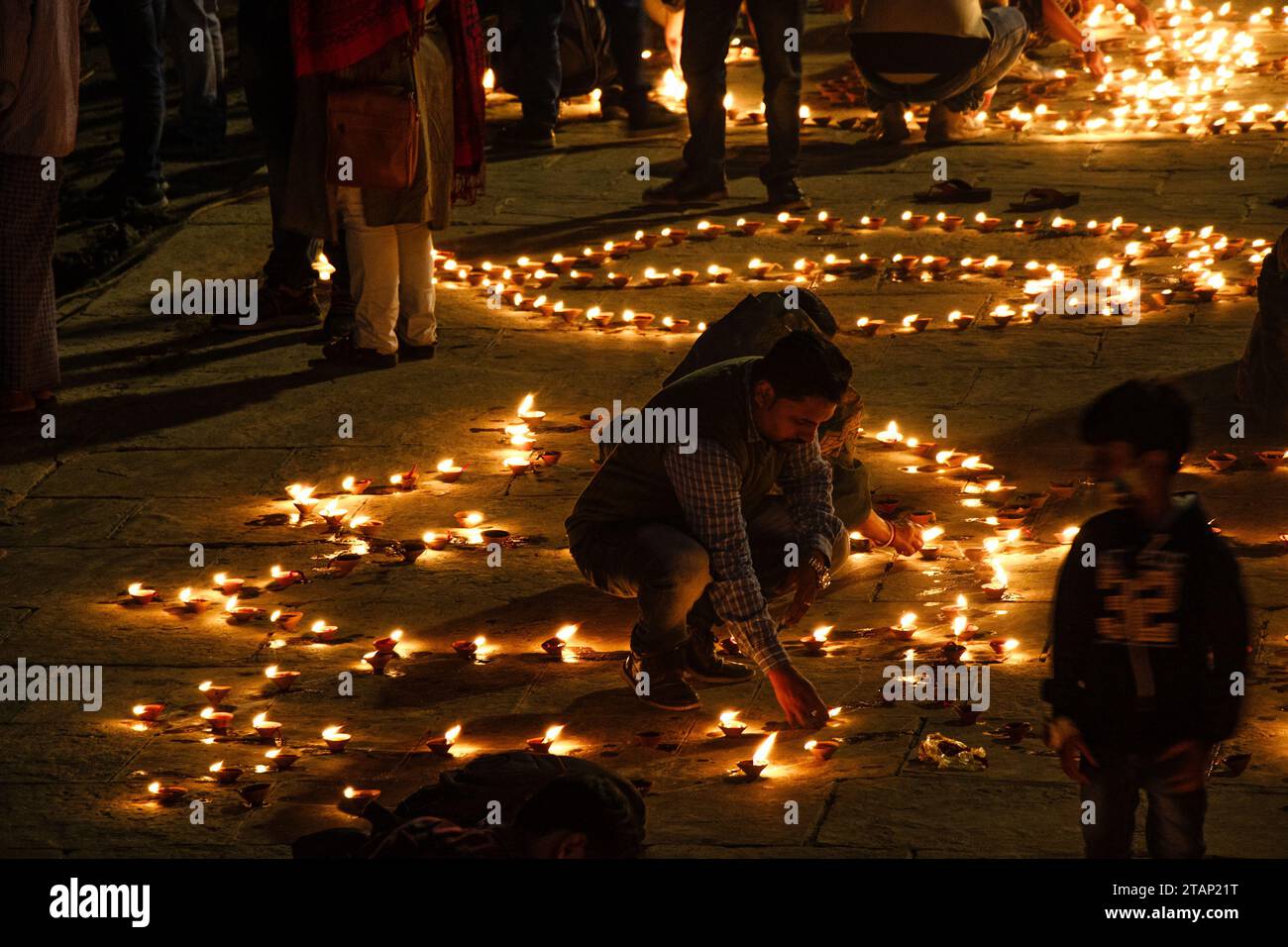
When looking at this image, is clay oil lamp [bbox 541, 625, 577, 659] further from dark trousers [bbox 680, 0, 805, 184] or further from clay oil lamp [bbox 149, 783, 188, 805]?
dark trousers [bbox 680, 0, 805, 184]

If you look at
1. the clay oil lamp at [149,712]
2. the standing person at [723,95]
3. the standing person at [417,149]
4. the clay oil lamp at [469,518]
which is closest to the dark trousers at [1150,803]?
the clay oil lamp at [149,712]

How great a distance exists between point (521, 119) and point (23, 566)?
6.22 metres

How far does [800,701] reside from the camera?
532cm

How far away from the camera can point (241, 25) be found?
9055 mm

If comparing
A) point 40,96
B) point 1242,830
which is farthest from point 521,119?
point 1242,830

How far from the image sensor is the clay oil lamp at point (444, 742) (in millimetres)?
5504

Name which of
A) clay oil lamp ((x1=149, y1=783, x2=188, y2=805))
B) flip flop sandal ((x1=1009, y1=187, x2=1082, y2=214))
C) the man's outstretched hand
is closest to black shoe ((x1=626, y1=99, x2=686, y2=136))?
flip flop sandal ((x1=1009, y1=187, x2=1082, y2=214))

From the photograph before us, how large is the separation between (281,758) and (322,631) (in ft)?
3.10

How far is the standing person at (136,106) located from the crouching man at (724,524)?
19.9ft

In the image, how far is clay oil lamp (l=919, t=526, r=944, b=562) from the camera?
22.2 feet

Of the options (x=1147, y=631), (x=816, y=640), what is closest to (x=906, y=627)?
(x=816, y=640)

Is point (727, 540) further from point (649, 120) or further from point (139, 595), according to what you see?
point (649, 120)

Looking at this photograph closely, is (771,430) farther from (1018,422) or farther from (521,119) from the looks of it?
(521,119)

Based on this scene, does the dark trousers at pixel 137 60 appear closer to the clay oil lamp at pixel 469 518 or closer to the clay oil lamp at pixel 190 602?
the clay oil lamp at pixel 469 518
